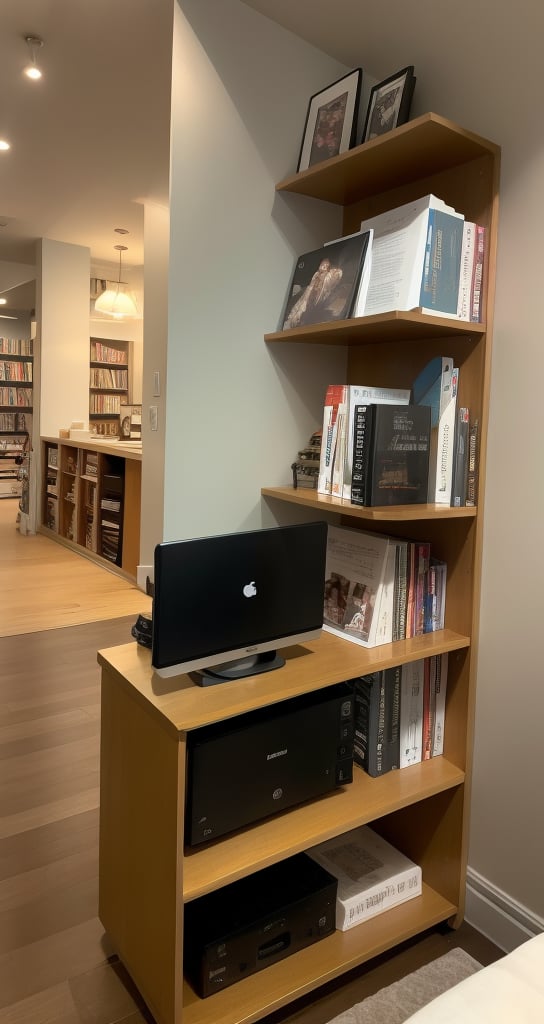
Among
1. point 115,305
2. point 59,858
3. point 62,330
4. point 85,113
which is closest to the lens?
point 59,858

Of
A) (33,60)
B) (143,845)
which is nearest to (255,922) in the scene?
(143,845)

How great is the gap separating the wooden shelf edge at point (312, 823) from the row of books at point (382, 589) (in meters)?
0.34

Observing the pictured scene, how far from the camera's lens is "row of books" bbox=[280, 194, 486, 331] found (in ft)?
4.76

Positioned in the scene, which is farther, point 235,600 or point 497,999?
point 235,600

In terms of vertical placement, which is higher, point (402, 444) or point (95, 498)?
point (402, 444)

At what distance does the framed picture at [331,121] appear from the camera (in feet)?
5.59

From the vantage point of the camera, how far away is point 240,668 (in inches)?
57.0

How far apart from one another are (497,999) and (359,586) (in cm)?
99

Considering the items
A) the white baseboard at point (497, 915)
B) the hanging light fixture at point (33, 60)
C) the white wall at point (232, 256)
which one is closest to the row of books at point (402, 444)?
the white wall at point (232, 256)

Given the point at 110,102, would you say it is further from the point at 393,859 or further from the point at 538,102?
the point at 393,859

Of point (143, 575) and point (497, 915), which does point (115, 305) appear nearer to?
point (143, 575)

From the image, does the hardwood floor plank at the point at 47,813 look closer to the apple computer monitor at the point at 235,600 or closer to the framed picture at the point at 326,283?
the apple computer monitor at the point at 235,600

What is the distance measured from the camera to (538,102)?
4.81ft

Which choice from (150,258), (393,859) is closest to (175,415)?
(393,859)
